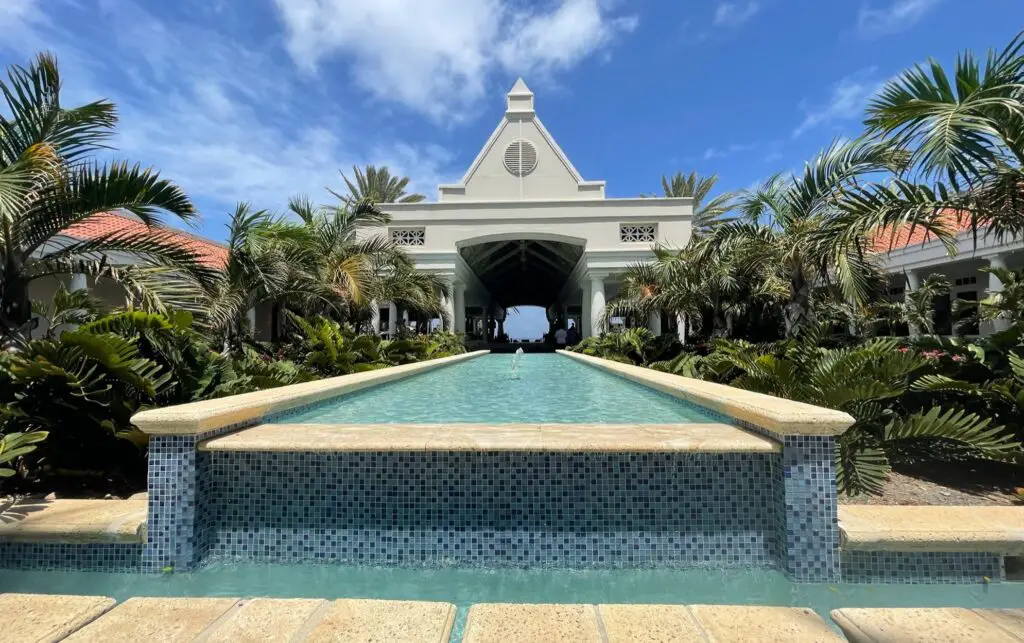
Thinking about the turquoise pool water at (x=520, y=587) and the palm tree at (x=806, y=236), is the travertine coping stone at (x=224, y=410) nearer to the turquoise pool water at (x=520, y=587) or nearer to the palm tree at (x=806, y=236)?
the turquoise pool water at (x=520, y=587)

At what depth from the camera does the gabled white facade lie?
69.5 feet

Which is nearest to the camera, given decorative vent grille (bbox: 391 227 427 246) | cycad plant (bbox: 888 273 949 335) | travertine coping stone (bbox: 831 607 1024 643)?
travertine coping stone (bbox: 831 607 1024 643)

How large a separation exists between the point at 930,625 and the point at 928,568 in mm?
864

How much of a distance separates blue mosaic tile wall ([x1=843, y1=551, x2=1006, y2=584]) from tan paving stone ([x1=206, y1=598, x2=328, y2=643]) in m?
2.50

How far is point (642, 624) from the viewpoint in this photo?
1.83m

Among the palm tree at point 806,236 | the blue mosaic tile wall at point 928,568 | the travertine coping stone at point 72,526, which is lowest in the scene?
the blue mosaic tile wall at point 928,568

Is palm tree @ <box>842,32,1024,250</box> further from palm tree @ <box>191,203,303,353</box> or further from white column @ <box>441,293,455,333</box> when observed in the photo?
white column @ <box>441,293,455,333</box>

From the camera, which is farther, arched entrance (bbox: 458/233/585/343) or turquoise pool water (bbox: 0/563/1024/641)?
arched entrance (bbox: 458/233/585/343)

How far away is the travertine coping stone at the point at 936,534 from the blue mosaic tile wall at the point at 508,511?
0.40 meters

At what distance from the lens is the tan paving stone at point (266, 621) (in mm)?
1745

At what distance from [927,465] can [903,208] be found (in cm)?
285

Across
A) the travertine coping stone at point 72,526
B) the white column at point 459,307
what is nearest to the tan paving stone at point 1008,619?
the travertine coping stone at point 72,526

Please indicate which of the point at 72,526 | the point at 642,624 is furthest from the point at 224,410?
the point at 642,624

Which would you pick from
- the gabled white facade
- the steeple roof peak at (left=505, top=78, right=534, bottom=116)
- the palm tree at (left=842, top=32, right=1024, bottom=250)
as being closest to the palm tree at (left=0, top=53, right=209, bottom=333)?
the palm tree at (left=842, top=32, right=1024, bottom=250)
